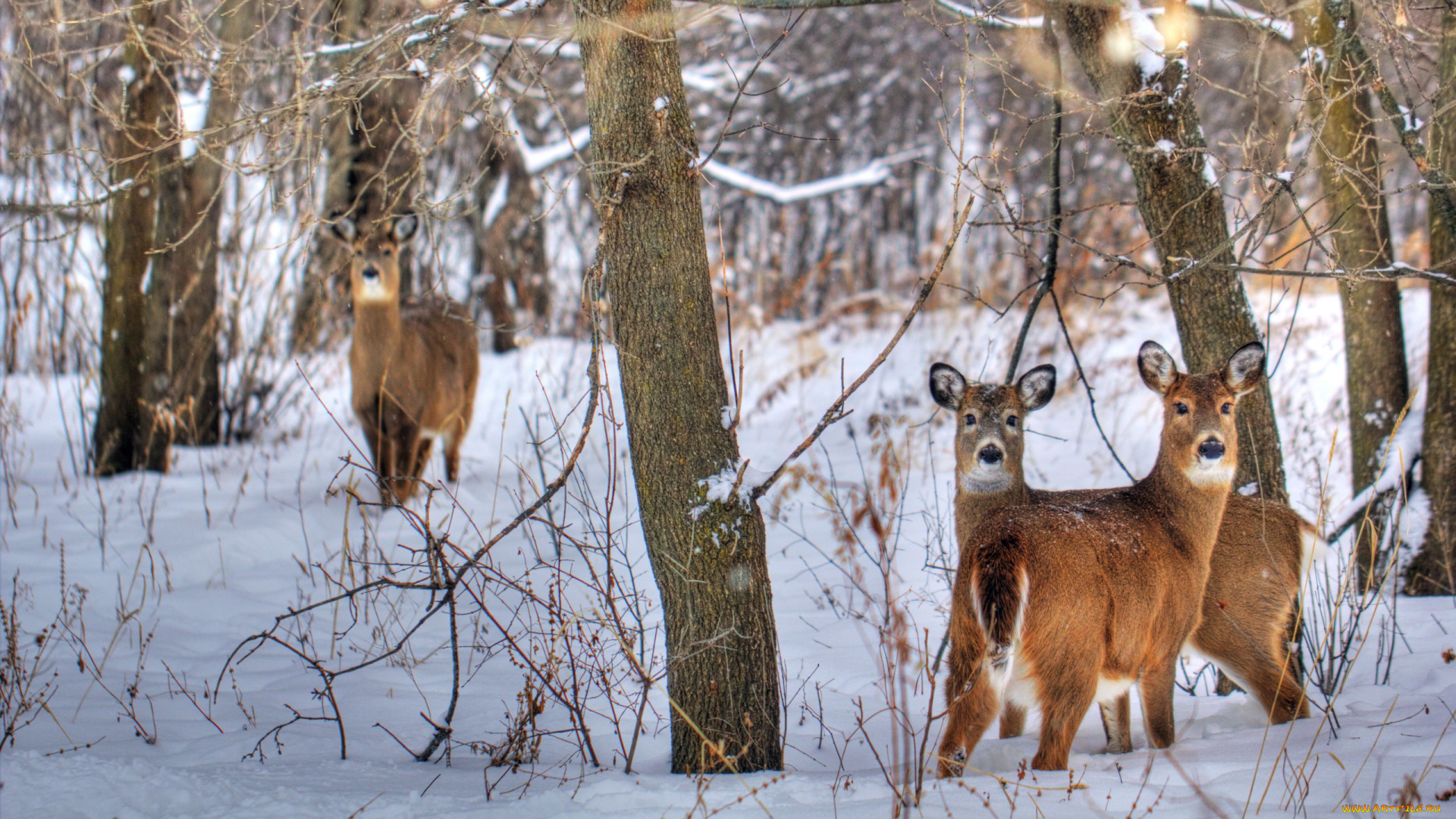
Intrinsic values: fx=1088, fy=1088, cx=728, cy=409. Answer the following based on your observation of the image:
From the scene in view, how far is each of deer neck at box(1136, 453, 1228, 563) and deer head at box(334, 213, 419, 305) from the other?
540 centimetres

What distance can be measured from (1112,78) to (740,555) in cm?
257

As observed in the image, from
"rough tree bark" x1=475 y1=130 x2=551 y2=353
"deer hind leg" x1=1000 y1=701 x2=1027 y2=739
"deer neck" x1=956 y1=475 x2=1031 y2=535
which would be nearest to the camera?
"deer hind leg" x1=1000 y1=701 x2=1027 y2=739

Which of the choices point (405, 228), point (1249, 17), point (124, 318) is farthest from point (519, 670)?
point (124, 318)

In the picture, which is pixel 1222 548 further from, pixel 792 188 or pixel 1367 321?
pixel 792 188

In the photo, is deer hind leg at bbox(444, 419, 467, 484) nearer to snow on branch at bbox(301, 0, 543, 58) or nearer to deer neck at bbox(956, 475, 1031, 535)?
snow on branch at bbox(301, 0, 543, 58)

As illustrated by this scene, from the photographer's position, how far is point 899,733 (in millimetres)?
4008

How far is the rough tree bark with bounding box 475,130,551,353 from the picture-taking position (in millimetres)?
11461

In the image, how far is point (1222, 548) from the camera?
4.18 meters

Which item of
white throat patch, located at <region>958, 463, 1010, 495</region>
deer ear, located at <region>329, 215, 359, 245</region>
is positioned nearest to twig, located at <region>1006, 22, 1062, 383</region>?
white throat patch, located at <region>958, 463, 1010, 495</region>

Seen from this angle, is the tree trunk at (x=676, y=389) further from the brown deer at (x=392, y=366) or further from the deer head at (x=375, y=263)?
the deer head at (x=375, y=263)

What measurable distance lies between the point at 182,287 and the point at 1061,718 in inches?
270

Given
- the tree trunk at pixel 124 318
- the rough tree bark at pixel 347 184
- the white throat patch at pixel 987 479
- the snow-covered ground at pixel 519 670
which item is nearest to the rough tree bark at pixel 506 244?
the rough tree bark at pixel 347 184

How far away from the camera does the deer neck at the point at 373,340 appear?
7570 millimetres

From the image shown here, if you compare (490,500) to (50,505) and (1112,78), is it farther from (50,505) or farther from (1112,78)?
(1112,78)
